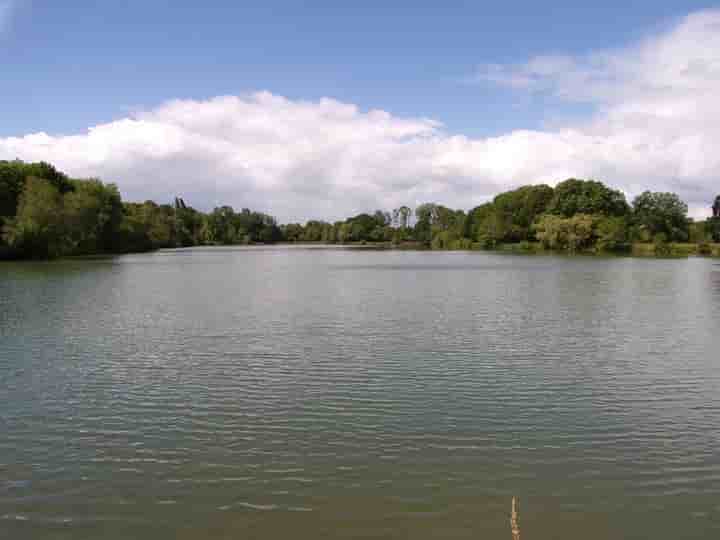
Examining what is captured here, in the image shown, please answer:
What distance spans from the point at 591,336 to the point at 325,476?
16.7 m

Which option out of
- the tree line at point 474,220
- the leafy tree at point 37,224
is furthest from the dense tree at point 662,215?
the leafy tree at point 37,224

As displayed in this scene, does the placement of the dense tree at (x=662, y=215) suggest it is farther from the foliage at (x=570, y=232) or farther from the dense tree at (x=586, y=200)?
the foliage at (x=570, y=232)

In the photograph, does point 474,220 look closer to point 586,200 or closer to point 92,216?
point 586,200

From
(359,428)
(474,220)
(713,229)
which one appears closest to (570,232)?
(713,229)

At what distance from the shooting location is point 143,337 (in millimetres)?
23672

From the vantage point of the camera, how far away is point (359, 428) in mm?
12656

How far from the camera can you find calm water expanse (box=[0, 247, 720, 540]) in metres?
8.84

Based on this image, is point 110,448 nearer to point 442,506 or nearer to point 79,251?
point 442,506

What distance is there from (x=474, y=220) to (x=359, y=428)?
169710 millimetres

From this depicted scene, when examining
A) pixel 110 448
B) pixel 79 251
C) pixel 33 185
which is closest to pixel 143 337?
pixel 110 448

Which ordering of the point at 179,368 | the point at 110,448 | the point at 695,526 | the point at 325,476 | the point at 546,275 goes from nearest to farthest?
the point at 695,526 < the point at 325,476 < the point at 110,448 < the point at 179,368 < the point at 546,275

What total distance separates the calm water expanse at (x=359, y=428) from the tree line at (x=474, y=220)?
64505mm

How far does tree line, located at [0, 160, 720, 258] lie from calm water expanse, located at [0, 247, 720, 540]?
2540 inches

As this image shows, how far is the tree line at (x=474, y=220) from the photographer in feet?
276
